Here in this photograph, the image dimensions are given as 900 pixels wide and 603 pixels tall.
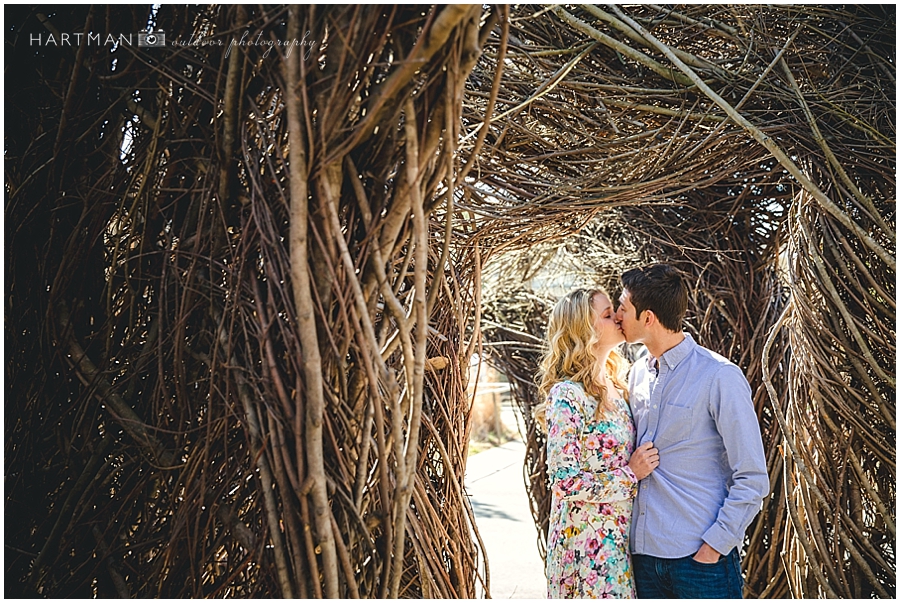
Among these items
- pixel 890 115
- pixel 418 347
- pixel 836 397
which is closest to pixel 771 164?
pixel 890 115

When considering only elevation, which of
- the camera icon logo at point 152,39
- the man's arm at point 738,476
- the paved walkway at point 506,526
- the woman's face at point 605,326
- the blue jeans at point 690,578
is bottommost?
the paved walkway at point 506,526

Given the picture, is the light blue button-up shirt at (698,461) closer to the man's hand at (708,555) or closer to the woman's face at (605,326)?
the man's hand at (708,555)

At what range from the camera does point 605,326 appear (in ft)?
7.75

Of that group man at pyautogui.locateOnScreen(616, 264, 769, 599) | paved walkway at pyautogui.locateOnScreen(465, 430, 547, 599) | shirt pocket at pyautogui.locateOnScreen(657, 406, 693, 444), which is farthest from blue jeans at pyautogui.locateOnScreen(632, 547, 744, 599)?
paved walkway at pyautogui.locateOnScreen(465, 430, 547, 599)

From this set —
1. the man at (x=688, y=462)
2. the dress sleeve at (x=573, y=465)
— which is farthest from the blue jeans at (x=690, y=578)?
the dress sleeve at (x=573, y=465)

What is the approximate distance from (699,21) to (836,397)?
1.29 metres

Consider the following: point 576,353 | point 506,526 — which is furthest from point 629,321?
point 506,526

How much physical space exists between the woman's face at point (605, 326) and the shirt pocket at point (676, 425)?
28cm

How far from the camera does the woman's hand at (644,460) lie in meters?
2.16

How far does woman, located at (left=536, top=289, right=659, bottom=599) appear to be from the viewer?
7.16 ft

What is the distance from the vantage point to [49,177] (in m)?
1.87

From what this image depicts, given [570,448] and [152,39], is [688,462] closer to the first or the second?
[570,448]

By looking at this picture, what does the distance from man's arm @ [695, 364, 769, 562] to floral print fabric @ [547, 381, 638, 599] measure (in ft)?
0.80

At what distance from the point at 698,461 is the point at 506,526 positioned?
4099 millimetres
